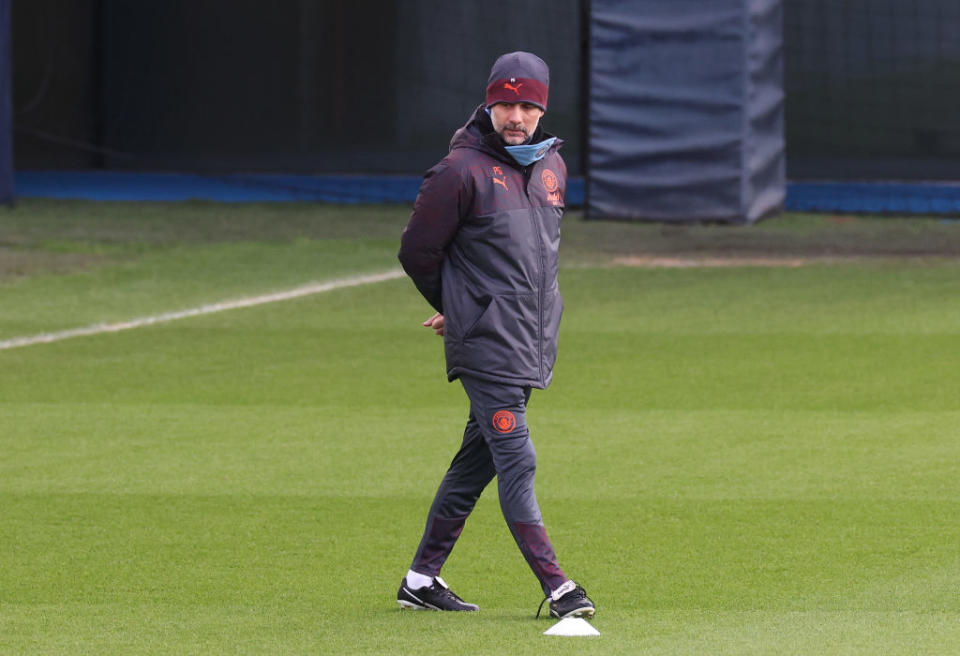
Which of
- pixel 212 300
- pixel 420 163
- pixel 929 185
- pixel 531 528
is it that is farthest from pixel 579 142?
pixel 531 528

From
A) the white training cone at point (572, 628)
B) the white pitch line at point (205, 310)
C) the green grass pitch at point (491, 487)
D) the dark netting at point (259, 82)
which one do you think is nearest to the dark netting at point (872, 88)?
the dark netting at point (259, 82)

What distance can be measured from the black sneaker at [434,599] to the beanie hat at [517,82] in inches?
60.4

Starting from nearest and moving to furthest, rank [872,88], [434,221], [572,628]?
[572,628] < [434,221] < [872,88]

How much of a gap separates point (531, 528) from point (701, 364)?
591 centimetres

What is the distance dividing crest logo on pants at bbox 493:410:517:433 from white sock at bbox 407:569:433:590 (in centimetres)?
62

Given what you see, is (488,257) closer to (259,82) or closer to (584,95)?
(584,95)

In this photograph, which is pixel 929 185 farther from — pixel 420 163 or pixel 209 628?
pixel 209 628

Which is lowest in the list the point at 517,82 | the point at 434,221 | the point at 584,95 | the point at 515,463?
the point at 515,463

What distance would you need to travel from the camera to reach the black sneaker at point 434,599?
5516mm

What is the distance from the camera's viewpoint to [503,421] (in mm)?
5238

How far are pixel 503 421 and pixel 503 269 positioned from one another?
17.9 inches

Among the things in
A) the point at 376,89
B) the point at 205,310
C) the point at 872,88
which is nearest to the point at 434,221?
the point at 205,310

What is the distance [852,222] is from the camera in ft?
68.2

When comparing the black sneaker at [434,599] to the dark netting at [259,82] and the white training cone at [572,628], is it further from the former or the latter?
the dark netting at [259,82]
